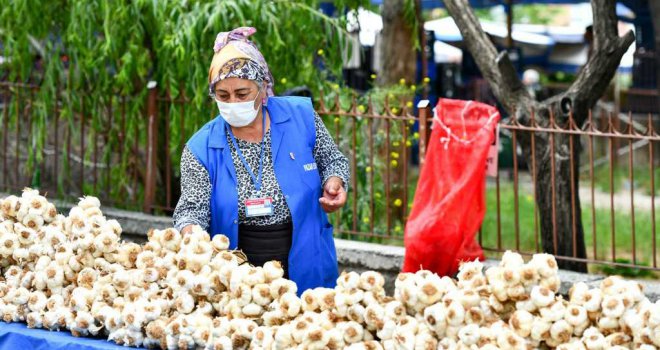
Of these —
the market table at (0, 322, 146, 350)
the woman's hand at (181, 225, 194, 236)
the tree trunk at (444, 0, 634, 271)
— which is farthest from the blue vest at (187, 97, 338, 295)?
the tree trunk at (444, 0, 634, 271)

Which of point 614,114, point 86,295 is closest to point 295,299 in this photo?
point 86,295

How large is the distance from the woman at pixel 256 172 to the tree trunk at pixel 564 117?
8.55 ft

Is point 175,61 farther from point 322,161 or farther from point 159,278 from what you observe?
point 159,278

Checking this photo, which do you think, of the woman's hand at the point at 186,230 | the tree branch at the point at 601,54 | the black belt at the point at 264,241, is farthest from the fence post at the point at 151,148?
the woman's hand at the point at 186,230

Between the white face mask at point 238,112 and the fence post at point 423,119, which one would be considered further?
the fence post at point 423,119

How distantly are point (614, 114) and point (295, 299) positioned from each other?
1299 cm

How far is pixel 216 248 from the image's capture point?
365 cm

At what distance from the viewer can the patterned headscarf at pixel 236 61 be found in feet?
13.7

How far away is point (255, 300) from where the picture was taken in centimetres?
344

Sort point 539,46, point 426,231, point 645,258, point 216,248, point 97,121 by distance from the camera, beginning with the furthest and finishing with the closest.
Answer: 1. point 539,46
2. point 645,258
3. point 97,121
4. point 426,231
5. point 216,248

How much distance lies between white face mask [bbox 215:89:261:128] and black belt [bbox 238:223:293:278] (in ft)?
1.26

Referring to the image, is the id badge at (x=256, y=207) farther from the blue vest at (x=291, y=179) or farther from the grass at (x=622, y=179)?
the grass at (x=622, y=179)

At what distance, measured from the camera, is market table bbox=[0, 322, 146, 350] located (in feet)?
11.6

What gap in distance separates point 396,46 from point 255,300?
648cm
